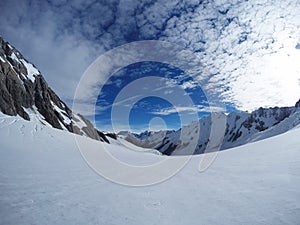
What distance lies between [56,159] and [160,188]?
805 cm

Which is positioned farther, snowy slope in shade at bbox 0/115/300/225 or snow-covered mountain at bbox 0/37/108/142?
snow-covered mountain at bbox 0/37/108/142

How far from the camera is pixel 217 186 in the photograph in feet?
24.7

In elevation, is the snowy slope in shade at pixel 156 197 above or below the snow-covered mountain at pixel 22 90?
below

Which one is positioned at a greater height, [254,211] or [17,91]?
[17,91]

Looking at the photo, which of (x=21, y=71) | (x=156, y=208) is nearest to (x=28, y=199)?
(x=156, y=208)

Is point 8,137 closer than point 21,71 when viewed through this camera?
Yes

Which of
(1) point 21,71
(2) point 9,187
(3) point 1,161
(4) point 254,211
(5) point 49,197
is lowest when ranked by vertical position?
(4) point 254,211

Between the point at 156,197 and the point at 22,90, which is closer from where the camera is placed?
the point at 156,197

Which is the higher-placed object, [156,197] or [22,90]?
[22,90]

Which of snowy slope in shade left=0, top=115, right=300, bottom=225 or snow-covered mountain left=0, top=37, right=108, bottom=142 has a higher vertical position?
snow-covered mountain left=0, top=37, right=108, bottom=142

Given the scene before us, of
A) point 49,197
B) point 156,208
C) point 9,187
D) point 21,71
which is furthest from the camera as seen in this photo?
point 21,71

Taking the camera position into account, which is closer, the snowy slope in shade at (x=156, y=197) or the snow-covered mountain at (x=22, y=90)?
the snowy slope in shade at (x=156, y=197)

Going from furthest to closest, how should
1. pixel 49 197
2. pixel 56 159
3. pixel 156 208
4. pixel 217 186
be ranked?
1. pixel 56 159
2. pixel 217 186
3. pixel 49 197
4. pixel 156 208

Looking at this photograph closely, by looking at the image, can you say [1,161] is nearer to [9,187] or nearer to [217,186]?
[9,187]
